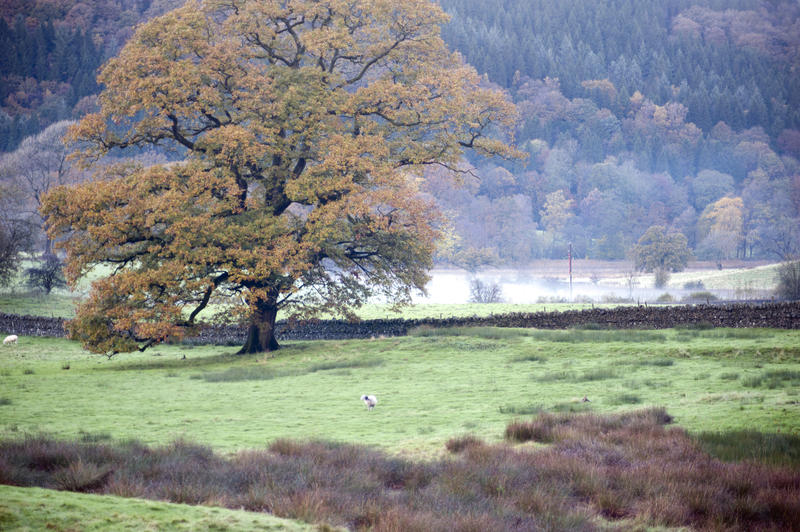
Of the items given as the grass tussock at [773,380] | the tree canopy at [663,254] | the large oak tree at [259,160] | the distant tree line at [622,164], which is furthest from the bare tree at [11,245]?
the tree canopy at [663,254]

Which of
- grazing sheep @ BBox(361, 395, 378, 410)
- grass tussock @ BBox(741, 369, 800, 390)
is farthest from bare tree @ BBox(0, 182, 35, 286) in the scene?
grass tussock @ BBox(741, 369, 800, 390)

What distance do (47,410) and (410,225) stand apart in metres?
18.1

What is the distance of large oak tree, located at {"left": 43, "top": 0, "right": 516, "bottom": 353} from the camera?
95.6 feet

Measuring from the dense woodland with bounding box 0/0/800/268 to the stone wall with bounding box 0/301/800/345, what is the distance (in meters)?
57.2

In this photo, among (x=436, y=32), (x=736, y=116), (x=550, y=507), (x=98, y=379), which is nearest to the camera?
(x=550, y=507)

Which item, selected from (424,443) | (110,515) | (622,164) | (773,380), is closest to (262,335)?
(424,443)

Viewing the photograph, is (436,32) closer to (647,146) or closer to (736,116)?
(647,146)

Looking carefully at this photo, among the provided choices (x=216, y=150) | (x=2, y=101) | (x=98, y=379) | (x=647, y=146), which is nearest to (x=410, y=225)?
(x=216, y=150)

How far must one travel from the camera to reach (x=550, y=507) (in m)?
9.55

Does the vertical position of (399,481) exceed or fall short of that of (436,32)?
it falls short

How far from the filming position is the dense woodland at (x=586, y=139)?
12600cm

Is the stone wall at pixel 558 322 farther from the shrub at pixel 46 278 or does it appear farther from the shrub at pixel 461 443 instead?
the shrub at pixel 461 443

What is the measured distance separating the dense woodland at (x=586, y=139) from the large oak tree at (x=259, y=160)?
189ft

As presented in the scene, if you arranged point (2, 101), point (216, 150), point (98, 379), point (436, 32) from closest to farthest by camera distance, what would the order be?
point (98, 379)
point (216, 150)
point (436, 32)
point (2, 101)
